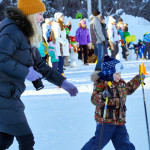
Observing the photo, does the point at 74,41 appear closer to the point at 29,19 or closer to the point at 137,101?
the point at 137,101

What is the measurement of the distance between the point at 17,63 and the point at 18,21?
310 mm

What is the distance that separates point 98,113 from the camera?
3.03 metres

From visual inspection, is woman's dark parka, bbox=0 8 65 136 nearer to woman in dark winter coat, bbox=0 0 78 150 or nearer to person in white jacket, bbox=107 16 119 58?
woman in dark winter coat, bbox=0 0 78 150

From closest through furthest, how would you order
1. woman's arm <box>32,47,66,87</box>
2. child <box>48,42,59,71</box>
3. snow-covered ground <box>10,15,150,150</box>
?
woman's arm <box>32,47,66,87</box>, snow-covered ground <box>10,15,150,150</box>, child <box>48,42,59,71</box>

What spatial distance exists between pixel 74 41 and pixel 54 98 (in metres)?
6.95

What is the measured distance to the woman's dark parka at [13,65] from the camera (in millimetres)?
2227

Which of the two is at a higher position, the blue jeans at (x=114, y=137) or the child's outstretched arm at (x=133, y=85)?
the child's outstretched arm at (x=133, y=85)

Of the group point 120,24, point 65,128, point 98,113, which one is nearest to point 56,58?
point 65,128

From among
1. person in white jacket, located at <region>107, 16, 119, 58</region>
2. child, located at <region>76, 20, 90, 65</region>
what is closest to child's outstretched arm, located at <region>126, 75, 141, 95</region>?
person in white jacket, located at <region>107, 16, 119, 58</region>

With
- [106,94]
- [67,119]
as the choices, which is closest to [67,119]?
[67,119]

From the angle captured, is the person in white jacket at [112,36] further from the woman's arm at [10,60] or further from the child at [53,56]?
the woman's arm at [10,60]

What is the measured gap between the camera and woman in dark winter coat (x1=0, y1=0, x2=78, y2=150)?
2.24 meters

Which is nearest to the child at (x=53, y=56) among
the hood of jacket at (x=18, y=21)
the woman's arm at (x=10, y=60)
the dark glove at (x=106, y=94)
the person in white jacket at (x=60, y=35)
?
the person in white jacket at (x=60, y=35)

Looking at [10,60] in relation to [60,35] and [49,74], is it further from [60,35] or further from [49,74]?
[60,35]
